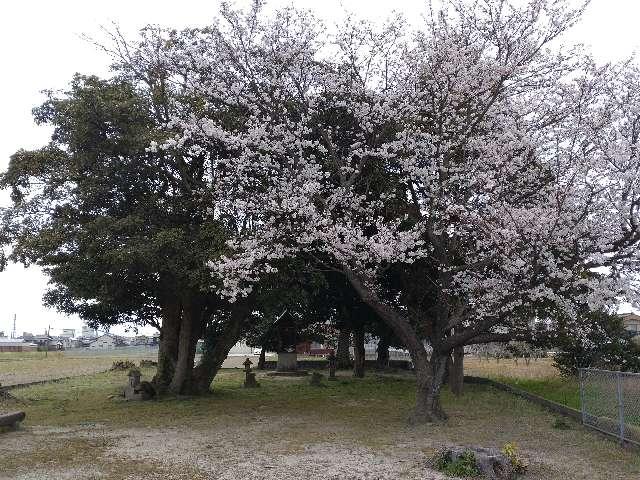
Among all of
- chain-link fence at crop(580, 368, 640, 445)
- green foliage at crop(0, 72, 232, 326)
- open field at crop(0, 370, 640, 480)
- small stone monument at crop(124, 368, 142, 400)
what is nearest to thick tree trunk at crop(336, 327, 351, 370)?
open field at crop(0, 370, 640, 480)

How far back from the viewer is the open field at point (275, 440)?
8.49 m

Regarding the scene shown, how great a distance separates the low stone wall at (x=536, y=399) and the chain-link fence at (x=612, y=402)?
130 cm

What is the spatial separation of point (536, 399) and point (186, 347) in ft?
37.3

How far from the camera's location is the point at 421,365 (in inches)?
525

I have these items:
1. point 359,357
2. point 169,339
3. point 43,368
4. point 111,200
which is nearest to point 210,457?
point 111,200

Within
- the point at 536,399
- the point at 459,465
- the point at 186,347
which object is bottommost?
the point at 459,465

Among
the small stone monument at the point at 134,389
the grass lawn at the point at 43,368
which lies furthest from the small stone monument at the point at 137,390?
the grass lawn at the point at 43,368

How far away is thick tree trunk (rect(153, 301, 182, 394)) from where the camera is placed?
20.2 metres

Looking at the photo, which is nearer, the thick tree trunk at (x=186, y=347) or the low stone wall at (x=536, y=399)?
the low stone wall at (x=536, y=399)

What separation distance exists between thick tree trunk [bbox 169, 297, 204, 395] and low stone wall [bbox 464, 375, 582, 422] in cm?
1112

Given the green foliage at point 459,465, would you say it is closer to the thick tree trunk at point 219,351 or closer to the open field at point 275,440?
the open field at point 275,440

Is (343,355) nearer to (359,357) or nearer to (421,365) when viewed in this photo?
(359,357)

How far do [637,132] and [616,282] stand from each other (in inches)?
121

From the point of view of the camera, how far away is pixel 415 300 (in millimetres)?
16859
